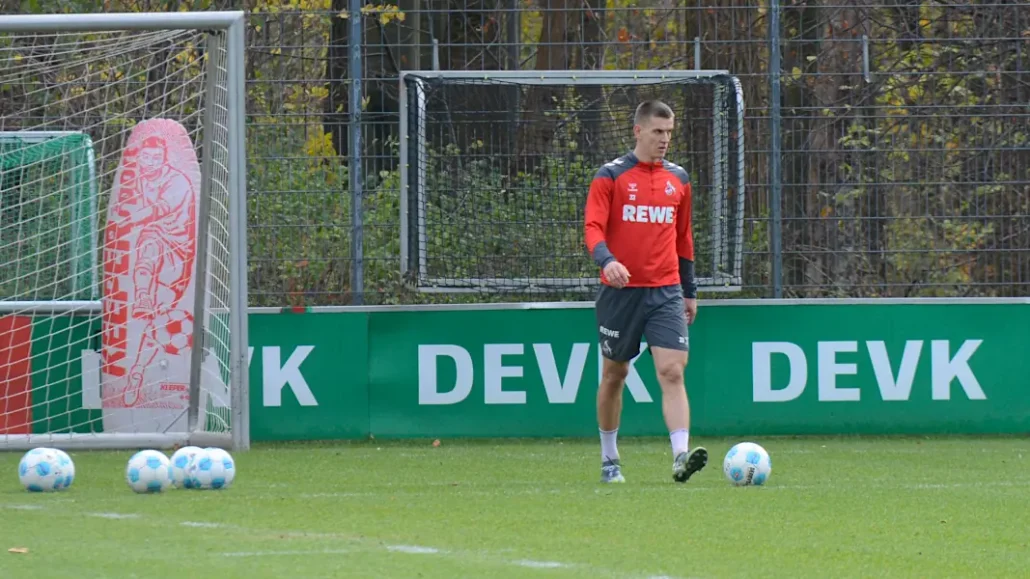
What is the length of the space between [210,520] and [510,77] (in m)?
5.09

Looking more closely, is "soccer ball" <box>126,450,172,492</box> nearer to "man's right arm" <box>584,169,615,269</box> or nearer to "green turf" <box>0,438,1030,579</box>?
"green turf" <box>0,438,1030,579</box>

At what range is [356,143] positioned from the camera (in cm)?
1102

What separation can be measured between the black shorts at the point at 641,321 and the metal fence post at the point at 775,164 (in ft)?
10.6

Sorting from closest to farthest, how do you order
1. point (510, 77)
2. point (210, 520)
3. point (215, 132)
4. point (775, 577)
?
point (775, 577)
point (210, 520)
point (215, 132)
point (510, 77)

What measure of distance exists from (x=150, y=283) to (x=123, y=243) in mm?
342

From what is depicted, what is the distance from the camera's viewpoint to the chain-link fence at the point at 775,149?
11062mm

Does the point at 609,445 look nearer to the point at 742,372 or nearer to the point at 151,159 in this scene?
the point at 742,372

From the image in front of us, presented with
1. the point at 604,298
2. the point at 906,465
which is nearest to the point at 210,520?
the point at 604,298

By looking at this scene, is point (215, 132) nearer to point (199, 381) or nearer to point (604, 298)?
point (199, 381)

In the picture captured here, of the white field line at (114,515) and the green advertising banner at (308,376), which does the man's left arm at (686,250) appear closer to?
the white field line at (114,515)

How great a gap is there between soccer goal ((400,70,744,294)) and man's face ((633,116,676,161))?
2917 millimetres

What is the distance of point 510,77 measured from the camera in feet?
36.4

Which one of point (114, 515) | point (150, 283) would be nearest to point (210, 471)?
point (114, 515)

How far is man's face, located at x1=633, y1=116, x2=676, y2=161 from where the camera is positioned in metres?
8.12
